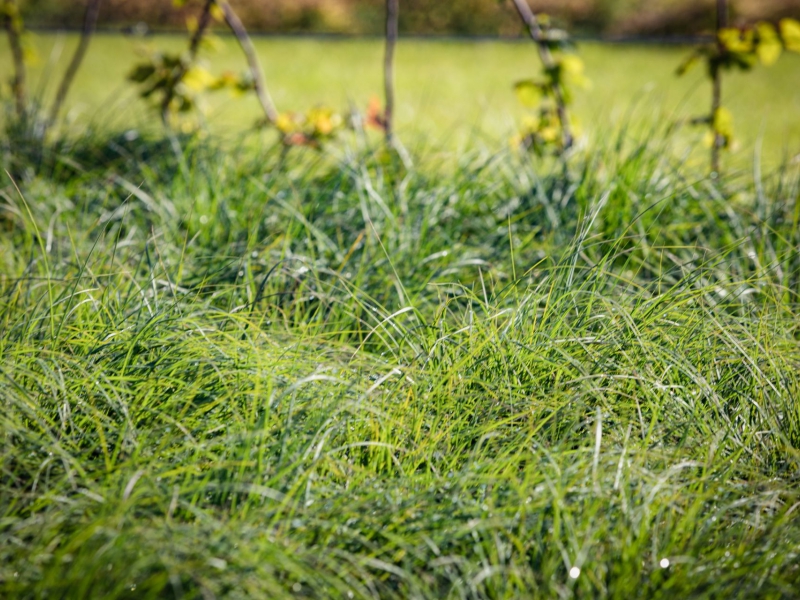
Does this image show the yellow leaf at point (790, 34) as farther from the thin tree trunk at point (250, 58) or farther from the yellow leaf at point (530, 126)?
the thin tree trunk at point (250, 58)

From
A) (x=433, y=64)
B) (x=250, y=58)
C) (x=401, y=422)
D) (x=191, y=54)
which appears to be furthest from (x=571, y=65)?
(x=433, y=64)

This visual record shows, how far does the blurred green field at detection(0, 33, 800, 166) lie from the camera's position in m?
7.22

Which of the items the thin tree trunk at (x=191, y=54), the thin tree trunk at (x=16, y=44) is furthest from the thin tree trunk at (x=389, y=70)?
the thin tree trunk at (x=16, y=44)

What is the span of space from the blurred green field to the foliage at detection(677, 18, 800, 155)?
8.40 ft

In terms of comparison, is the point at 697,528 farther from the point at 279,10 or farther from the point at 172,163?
the point at 279,10

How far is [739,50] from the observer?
124 inches

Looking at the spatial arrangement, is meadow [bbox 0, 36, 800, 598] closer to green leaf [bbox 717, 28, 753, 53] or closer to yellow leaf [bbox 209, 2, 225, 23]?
green leaf [bbox 717, 28, 753, 53]

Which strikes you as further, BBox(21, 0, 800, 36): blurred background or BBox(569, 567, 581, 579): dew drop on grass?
BBox(21, 0, 800, 36): blurred background

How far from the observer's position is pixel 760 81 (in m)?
9.52

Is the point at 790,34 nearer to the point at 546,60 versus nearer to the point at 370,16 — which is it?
the point at 546,60

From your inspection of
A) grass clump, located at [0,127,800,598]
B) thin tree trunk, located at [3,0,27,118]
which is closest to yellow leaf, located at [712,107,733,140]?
grass clump, located at [0,127,800,598]

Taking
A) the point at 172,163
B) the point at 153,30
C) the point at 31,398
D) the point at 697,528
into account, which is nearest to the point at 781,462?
the point at 697,528

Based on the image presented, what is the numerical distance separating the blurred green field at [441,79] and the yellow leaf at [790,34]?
8.58 ft

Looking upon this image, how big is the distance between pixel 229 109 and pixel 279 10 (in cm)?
890
